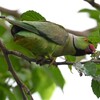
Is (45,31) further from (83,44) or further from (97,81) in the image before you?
(97,81)

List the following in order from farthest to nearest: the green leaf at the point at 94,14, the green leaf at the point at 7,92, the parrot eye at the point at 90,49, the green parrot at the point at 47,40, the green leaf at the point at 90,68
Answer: the green leaf at the point at 94,14 → the green leaf at the point at 7,92 → the parrot eye at the point at 90,49 → the green parrot at the point at 47,40 → the green leaf at the point at 90,68

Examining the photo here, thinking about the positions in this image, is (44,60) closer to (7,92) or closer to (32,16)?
(32,16)

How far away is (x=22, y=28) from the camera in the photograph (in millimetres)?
2408

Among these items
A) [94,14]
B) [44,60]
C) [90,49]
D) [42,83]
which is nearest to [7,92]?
[42,83]

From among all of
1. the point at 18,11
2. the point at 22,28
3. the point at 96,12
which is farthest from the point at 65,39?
the point at 18,11

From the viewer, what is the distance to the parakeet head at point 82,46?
102 inches

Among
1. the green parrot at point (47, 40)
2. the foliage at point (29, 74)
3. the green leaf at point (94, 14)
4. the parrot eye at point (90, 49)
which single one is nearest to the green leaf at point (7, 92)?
the foliage at point (29, 74)

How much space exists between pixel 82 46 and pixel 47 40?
23cm

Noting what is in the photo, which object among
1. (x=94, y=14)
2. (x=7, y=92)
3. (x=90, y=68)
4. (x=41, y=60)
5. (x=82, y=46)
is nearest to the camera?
(x=90, y=68)

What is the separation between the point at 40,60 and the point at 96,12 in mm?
1115

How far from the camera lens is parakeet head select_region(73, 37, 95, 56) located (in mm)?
2593

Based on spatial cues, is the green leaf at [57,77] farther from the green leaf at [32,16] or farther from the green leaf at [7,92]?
the green leaf at [32,16]

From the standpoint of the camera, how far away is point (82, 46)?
2.63 meters

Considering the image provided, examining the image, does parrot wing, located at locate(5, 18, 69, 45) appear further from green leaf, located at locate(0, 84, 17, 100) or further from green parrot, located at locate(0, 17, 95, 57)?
green leaf, located at locate(0, 84, 17, 100)
